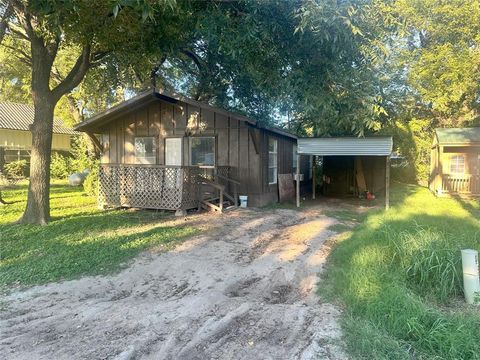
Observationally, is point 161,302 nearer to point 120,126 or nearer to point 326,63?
point 326,63

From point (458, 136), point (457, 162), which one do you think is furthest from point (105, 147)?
point (457, 162)

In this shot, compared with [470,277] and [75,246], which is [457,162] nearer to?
[470,277]

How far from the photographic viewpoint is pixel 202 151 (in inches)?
453

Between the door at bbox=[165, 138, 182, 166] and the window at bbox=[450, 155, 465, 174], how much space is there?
12.6 meters

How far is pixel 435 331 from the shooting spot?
3.02m

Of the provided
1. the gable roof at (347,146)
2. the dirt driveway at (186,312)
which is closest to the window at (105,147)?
the gable roof at (347,146)

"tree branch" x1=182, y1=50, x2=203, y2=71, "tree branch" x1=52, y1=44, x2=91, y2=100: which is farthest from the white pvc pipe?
"tree branch" x1=182, y1=50, x2=203, y2=71

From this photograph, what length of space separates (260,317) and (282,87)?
425 cm

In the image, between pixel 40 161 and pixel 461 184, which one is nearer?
pixel 40 161

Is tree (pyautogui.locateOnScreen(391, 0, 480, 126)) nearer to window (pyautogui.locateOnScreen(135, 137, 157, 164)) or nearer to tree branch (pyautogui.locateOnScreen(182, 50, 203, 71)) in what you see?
tree branch (pyautogui.locateOnScreen(182, 50, 203, 71))

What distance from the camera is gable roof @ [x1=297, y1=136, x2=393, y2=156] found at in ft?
37.3

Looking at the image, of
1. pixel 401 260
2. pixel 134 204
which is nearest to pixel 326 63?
pixel 401 260

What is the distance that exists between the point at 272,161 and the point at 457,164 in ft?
31.9

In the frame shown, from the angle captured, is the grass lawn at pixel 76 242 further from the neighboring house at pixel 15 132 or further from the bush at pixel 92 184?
the neighboring house at pixel 15 132
